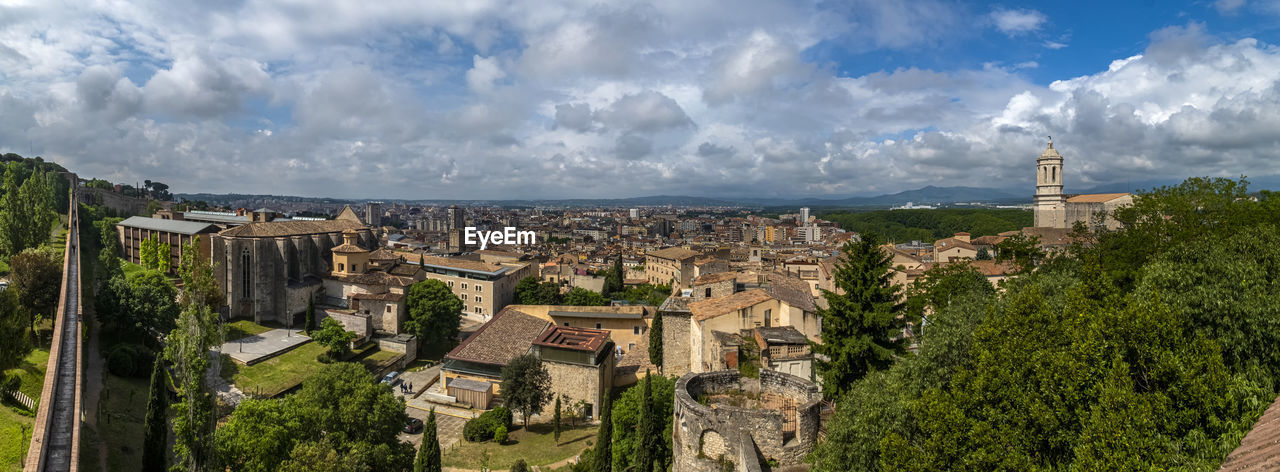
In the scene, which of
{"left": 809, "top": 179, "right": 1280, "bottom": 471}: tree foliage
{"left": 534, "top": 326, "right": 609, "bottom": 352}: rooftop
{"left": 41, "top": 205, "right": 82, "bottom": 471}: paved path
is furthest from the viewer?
{"left": 534, "top": 326, "right": 609, "bottom": 352}: rooftop

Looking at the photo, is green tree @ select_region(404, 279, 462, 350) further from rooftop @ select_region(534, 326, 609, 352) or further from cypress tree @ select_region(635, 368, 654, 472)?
cypress tree @ select_region(635, 368, 654, 472)

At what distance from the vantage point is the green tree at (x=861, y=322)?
17.3m

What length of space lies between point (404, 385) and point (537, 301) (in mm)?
21736

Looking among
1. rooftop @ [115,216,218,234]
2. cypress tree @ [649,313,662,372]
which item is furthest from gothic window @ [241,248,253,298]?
cypress tree @ [649,313,662,372]

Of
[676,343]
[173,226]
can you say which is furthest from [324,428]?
[173,226]

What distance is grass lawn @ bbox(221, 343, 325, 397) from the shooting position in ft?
111

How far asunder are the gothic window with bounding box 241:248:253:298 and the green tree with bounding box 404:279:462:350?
12804 millimetres

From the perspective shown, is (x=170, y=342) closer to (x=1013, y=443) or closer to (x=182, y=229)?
(x=1013, y=443)

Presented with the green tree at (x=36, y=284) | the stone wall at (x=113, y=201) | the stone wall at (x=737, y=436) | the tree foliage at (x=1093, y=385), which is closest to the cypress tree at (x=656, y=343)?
the stone wall at (x=737, y=436)

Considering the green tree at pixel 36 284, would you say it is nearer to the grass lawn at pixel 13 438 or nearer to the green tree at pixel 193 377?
the grass lawn at pixel 13 438

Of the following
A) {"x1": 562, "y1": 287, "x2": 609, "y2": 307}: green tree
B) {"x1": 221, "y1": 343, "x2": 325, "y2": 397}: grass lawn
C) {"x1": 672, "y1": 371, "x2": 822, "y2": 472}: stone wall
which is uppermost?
{"x1": 672, "y1": 371, "x2": 822, "y2": 472}: stone wall

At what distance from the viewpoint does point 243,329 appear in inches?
1736

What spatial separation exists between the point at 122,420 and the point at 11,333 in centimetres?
556

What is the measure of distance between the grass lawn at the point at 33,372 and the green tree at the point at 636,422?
21.7 meters
